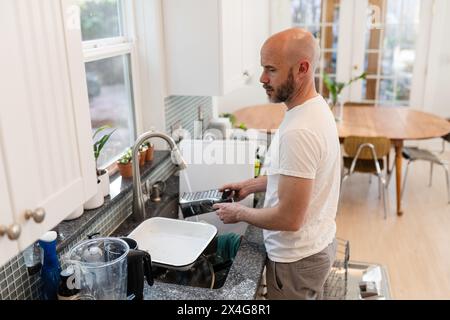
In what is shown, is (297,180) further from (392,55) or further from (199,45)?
(392,55)

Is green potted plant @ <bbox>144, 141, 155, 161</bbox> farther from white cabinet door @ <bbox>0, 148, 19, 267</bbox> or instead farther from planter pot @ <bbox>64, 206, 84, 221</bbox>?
white cabinet door @ <bbox>0, 148, 19, 267</bbox>

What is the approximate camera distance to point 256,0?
305cm

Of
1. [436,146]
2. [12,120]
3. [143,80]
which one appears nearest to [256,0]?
[143,80]

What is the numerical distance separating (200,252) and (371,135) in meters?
2.49

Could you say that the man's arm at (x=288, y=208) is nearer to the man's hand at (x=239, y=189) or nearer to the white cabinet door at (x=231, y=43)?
the man's hand at (x=239, y=189)

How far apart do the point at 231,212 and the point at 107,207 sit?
0.46m

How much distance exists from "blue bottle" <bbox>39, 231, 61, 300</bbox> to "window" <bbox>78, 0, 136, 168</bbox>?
0.73 meters

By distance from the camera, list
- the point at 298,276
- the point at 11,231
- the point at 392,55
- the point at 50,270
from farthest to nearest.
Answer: the point at 392,55, the point at 298,276, the point at 50,270, the point at 11,231

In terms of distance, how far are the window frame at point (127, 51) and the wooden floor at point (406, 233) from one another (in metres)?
1.85

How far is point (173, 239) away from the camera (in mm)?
1620

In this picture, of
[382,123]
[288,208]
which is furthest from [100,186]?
[382,123]
